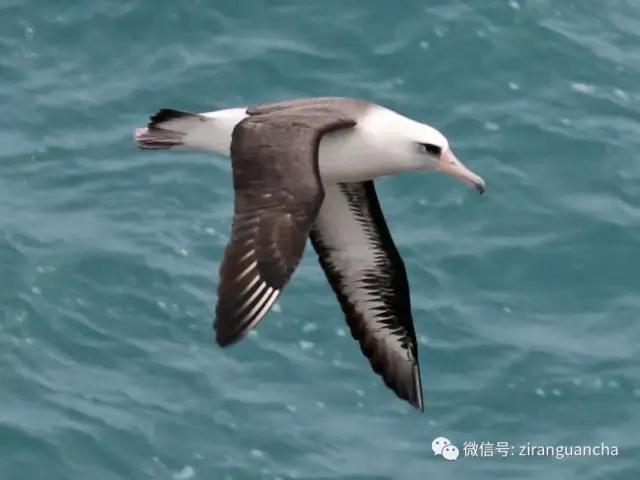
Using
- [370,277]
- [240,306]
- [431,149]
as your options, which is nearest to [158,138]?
[431,149]

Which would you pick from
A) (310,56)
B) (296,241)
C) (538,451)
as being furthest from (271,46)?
(296,241)

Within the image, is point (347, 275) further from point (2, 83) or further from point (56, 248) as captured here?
point (2, 83)

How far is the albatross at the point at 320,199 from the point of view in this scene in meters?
10.4

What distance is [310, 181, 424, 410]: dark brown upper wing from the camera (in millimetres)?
12828

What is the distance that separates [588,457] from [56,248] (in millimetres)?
5682

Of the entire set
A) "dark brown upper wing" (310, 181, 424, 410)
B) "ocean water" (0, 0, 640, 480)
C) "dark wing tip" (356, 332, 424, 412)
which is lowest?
"ocean water" (0, 0, 640, 480)

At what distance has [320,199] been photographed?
10539 mm

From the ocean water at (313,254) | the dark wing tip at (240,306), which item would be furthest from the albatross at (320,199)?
the ocean water at (313,254)

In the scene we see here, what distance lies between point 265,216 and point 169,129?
Answer: 1723 millimetres

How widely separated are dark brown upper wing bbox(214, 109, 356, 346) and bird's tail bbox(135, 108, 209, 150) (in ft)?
2.85

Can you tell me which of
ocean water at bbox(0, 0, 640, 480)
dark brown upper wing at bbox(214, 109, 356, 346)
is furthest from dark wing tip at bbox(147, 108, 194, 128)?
ocean water at bbox(0, 0, 640, 480)

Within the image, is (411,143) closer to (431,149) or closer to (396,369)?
(431,149)

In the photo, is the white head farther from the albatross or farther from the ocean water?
the ocean water

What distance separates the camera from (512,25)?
2120 centimetres
